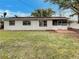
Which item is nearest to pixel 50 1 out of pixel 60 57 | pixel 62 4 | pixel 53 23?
pixel 62 4

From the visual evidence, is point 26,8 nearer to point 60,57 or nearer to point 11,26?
point 11,26

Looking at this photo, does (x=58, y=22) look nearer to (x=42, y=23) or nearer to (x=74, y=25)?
(x=42, y=23)

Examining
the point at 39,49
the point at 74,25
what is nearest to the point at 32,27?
the point at 74,25

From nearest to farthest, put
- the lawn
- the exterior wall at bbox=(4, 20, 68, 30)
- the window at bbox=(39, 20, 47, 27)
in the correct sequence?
the lawn → the exterior wall at bbox=(4, 20, 68, 30) → the window at bbox=(39, 20, 47, 27)

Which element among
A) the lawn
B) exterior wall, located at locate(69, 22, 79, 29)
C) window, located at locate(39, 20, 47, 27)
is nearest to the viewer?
the lawn

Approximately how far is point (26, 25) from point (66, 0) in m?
12.2

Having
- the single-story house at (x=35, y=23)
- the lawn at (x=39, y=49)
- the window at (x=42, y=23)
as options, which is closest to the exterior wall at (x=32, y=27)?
the single-story house at (x=35, y=23)

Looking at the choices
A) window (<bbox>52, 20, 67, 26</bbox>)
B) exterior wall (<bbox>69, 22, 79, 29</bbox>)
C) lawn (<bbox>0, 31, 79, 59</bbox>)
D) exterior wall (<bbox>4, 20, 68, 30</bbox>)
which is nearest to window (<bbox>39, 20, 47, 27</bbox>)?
exterior wall (<bbox>4, 20, 68, 30</bbox>)

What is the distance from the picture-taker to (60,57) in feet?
32.2

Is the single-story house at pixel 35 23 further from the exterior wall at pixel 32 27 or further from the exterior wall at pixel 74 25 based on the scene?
the exterior wall at pixel 74 25

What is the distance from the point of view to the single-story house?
1703 inches

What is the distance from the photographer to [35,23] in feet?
→ 142

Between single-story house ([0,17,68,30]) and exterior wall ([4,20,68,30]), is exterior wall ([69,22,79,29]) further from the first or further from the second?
exterior wall ([4,20,68,30])

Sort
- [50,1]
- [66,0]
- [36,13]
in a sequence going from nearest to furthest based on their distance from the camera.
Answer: [66,0] → [50,1] → [36,13]
